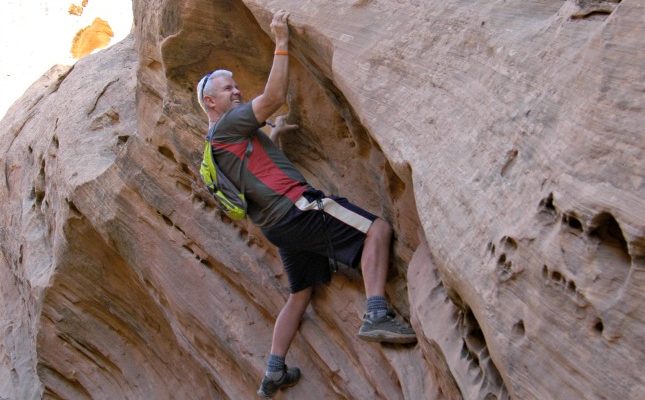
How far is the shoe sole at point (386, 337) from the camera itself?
4883mm

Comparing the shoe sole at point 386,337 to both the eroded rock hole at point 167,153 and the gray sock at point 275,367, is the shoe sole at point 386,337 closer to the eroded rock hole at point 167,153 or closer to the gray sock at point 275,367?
the gray sock at point 275,367

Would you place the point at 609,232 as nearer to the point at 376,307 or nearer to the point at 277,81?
the point at 376,307

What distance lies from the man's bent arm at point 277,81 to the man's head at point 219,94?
312 mm

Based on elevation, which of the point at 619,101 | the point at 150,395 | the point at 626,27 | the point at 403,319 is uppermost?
the point at 626,27

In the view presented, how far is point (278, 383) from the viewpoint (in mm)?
5809

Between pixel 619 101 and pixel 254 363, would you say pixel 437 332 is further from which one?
pixel 254 363

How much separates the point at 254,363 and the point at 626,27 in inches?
153

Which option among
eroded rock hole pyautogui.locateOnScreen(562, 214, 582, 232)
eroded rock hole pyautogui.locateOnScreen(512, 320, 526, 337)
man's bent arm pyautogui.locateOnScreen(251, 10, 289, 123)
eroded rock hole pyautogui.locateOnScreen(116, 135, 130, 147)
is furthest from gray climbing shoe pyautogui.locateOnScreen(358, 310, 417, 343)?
eroded rock hole pyautogui.locateOnScreen(116, 135, 130, 147)

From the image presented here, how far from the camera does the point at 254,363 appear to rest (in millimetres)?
6277

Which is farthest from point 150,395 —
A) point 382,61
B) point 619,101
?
point 619,101

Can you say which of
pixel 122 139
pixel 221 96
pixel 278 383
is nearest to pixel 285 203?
pixel 221 96

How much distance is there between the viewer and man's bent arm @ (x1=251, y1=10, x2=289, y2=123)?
16.6ft

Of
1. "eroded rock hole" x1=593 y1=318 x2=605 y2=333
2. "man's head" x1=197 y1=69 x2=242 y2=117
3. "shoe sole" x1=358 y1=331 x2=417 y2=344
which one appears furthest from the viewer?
"man's head" x1=197 y1=69 x2=242 y2=117

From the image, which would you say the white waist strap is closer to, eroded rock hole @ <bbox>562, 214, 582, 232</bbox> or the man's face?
the man's face
